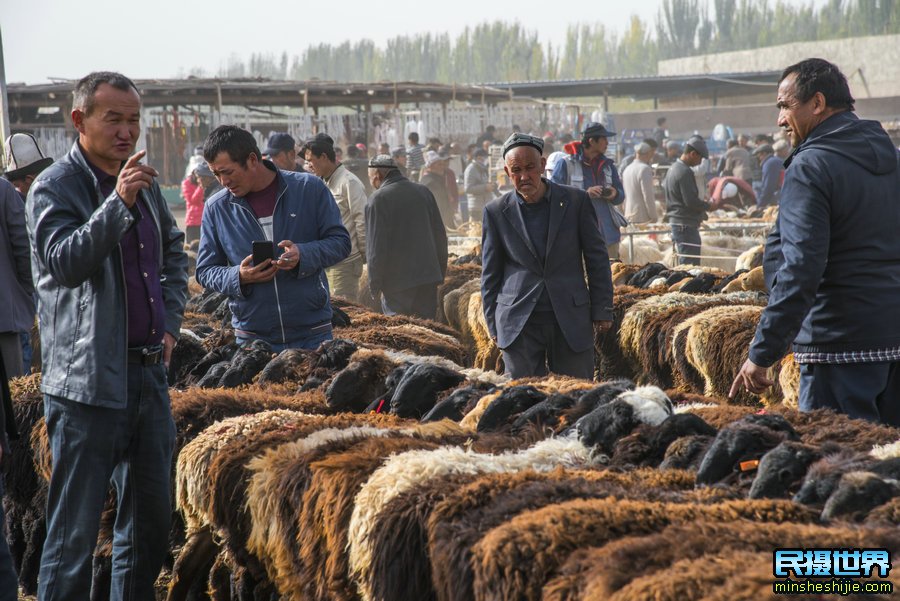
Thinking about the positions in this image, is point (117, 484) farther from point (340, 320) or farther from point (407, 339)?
point (340, 320)

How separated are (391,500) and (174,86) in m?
20.4

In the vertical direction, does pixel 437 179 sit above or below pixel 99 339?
below

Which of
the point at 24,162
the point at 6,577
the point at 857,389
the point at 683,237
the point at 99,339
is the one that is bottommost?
the point at 683,237

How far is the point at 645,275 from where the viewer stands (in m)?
8.23

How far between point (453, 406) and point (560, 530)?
164cm

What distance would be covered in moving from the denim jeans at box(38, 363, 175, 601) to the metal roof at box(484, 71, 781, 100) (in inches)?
1385

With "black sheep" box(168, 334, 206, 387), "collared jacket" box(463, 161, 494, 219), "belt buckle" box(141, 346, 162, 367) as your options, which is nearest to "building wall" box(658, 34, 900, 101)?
→ "collared jacket" box(463, 161, 494, 219)

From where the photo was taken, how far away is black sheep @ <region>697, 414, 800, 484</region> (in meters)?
2.71

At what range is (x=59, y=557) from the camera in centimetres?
325

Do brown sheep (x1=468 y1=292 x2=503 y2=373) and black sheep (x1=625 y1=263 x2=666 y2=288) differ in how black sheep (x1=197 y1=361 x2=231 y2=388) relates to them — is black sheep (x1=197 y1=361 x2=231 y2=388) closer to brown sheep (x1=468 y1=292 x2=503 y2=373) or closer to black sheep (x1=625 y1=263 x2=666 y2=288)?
brown sheep (x1=468 y1=292 x2=503 y2=373)

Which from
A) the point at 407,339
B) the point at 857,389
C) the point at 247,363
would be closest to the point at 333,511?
the point at 857,389

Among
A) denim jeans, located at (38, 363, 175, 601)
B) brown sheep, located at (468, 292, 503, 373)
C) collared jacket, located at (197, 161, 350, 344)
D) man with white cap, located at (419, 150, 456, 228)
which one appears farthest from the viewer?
man with white cap, located at (419, 150, 456, 228)

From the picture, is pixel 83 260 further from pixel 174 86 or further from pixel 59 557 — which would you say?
pixel 174 86

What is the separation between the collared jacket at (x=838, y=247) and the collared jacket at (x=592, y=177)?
5818mm
